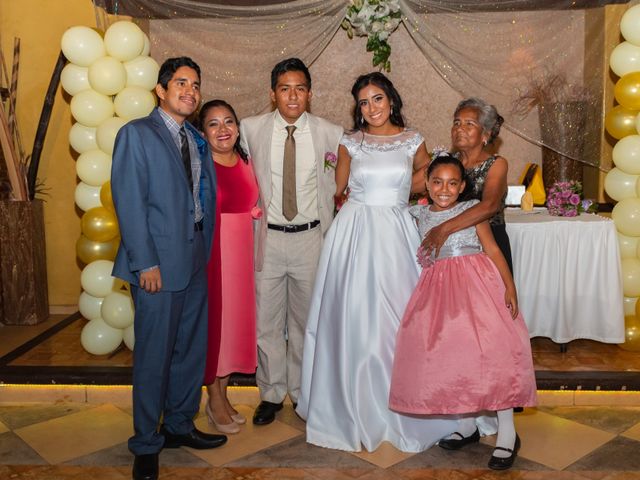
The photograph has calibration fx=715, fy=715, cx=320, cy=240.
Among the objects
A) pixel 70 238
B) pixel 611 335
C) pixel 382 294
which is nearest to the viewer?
pixel 382 294

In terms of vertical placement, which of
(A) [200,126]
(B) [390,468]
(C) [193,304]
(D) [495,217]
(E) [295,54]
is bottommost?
(B) [390,468]

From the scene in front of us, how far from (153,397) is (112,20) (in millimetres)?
2828

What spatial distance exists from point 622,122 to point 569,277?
1.04 metres

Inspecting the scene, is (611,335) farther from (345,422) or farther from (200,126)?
(200,126)

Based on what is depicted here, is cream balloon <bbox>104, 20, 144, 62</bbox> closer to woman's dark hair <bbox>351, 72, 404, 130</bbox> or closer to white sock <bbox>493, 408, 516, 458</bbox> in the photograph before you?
Answer: woman's dark hair <bbox>351, 72, 404, 130</bbox>

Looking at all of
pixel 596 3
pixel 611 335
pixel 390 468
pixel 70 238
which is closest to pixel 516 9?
pixel 596 3

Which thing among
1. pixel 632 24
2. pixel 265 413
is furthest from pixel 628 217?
pixel 265 413

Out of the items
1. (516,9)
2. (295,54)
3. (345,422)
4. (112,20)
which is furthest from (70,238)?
(516,9)

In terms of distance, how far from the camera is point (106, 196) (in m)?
4.40

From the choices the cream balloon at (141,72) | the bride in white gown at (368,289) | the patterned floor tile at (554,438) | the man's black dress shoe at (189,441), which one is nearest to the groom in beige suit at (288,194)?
the bride in white gown at (368,289)

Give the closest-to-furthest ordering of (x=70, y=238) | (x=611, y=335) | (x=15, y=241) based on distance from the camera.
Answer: (x=611, y=335), (x=15, y=241), (x=70, y=238)

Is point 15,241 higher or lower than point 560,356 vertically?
higher

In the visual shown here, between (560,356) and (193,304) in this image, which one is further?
(560,356)

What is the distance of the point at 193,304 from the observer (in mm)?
3217
